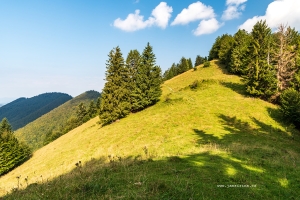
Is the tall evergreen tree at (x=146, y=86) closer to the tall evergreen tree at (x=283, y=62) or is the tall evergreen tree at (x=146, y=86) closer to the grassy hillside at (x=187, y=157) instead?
the grassy hillside at (x=187, y=157)

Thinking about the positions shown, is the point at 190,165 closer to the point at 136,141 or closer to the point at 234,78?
the point at 136,141

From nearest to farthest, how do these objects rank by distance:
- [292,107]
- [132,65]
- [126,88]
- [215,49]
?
1. [292,107]
2. [126,88]
3. [132,65]
4. [215,49]

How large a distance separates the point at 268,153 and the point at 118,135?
77.0ft

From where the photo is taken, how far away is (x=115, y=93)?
46.5 metres

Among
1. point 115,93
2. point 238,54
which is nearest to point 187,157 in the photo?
point 115,93

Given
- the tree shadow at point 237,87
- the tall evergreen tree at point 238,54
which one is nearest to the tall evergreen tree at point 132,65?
the tree shadow at point 237,87

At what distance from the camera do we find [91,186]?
8016mm

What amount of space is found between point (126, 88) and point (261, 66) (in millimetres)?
31143

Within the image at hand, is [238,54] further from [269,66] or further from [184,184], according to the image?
[184,184]

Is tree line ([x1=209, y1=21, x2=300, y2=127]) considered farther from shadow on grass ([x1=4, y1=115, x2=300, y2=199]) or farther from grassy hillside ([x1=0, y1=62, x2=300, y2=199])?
shadow on grass ([x1=4, y1=115, x2=300, y2=199])

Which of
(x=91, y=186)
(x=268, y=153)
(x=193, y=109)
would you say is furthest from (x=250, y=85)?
Result: (x=91, y=186)

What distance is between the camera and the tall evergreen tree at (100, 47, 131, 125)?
45656 millimetres

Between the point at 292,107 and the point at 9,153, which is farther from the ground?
the point at 292,107

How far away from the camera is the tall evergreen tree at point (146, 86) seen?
48281mm
